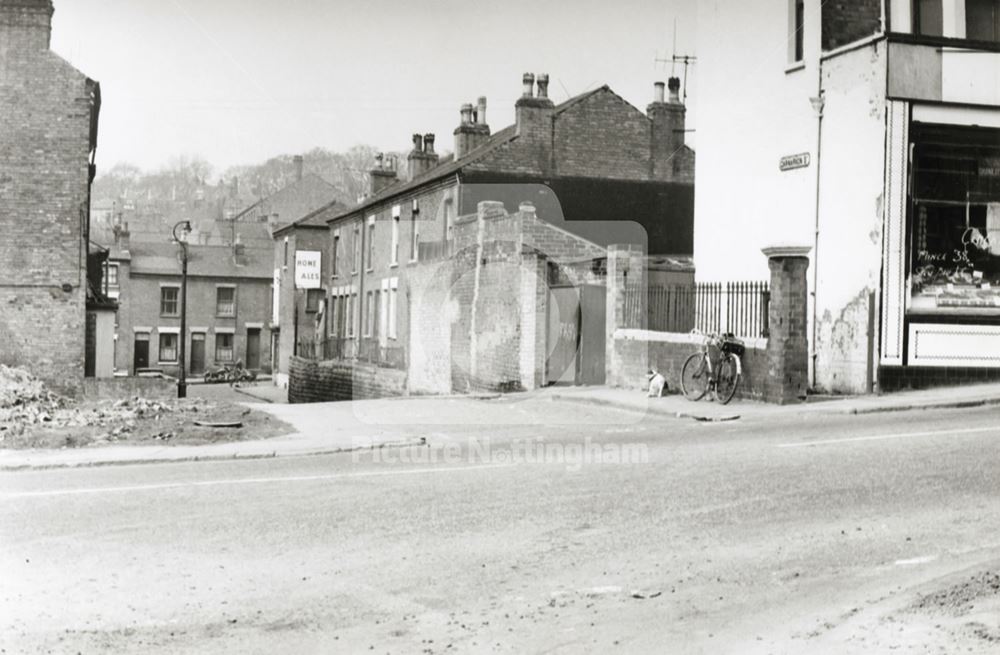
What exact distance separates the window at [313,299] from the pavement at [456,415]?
30.5 m

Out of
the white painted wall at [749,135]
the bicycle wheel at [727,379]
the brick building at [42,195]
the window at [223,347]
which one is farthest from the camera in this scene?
the window at [223,347]

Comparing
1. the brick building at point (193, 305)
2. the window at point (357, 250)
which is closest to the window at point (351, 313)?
the window at point (357, 250)

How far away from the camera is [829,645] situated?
5.07m

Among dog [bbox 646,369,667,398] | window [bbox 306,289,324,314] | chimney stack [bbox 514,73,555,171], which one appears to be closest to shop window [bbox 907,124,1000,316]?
dog [bbox 646,369,667,398]

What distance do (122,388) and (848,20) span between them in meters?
15.8

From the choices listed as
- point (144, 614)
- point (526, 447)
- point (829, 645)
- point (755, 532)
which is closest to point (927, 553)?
point (755, 532)

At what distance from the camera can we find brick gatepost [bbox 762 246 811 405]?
1616cm

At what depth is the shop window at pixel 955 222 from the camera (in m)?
17.0

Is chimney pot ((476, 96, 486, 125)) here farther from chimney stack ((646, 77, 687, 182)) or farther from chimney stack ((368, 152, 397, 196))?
chimney stack ((368, 152, 397, 196))

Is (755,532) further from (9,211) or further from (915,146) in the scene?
(9,211)

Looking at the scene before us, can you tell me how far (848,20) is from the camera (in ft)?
61.2

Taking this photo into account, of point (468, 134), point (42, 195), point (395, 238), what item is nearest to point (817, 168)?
point (42, 195)

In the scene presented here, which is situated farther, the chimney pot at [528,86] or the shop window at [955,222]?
the chimney pot at [528,86]

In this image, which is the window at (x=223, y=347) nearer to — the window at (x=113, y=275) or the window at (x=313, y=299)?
the window at (x=113, y=275)
